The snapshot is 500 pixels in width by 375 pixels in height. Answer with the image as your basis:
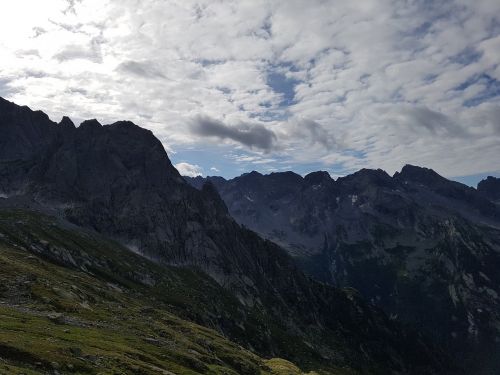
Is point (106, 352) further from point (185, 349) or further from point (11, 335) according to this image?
point (185, 349)

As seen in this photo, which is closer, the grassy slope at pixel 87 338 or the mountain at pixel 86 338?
the mountain at pixel 86 338

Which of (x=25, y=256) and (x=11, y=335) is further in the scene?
(x=25, y=256)

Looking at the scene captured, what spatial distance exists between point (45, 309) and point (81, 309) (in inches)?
438

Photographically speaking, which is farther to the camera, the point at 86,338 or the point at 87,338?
the point at 87,338

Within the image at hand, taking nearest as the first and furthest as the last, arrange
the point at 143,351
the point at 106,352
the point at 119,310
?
1. the point at 106,352
2. the point at 143,351
3. the point at 119,310

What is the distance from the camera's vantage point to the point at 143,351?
73.2 metres

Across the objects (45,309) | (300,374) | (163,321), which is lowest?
(300,374)

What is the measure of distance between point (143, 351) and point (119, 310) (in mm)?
40198

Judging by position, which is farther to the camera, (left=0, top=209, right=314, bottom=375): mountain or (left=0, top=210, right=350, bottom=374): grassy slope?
(left=0, top=210, right=350, bottom=374): grassy slope

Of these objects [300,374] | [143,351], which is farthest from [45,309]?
[300,374]

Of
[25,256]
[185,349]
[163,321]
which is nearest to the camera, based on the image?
[185,349]

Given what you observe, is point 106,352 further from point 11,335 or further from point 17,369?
point 17,369

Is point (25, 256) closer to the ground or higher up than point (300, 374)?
higher up

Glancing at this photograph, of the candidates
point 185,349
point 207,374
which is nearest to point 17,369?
point 207,374
